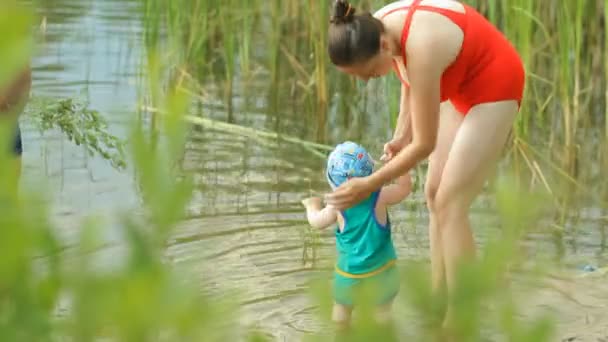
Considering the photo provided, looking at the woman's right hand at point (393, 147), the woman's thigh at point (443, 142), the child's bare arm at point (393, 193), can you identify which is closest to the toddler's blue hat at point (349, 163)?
the child's bare arm at point (393, 193)

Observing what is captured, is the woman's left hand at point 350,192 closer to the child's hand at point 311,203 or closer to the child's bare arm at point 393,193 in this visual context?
the child's bare arm at point 393,193

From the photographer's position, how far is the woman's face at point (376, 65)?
12.1ft

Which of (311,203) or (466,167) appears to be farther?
(311,203)

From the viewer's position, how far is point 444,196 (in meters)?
4.14

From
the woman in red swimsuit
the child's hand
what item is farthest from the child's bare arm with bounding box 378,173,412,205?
the child's hand

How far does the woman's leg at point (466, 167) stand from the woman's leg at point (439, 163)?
0.31 ft

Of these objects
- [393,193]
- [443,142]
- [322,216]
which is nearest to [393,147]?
[443,142]

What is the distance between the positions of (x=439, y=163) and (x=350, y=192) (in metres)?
0.60

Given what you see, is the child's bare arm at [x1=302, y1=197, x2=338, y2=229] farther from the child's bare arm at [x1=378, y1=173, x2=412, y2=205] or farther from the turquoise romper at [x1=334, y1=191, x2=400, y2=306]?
the child's bare arm at [x1=378, y1=173, x2=412, y2=205]

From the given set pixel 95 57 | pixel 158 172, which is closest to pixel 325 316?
pixel 158 172

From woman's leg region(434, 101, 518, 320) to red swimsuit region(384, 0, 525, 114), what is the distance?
Result: 0.04 m

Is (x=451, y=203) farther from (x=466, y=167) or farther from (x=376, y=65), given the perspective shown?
(x=376, y=65)

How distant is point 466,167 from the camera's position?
407 cm

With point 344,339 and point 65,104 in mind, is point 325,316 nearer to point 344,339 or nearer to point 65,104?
point 344,339
